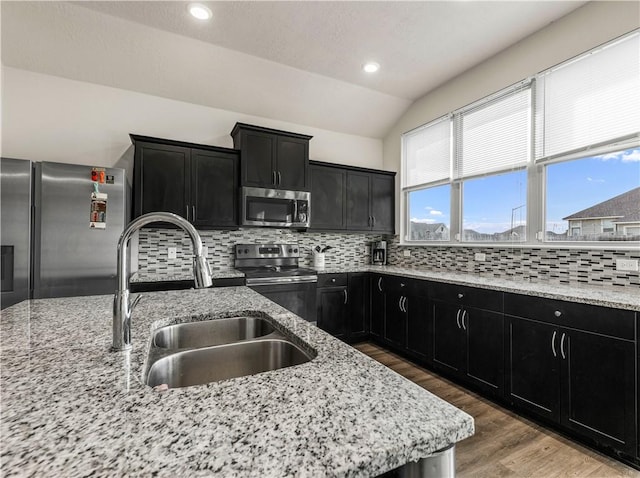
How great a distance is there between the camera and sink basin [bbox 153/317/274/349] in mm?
1306

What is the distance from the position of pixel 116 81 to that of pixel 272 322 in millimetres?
3254

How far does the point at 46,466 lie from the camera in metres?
0.44

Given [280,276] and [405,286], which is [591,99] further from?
[280,276]

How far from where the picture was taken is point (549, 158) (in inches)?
105

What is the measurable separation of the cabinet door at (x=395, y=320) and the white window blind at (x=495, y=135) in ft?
5.26

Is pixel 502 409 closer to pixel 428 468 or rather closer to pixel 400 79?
pixel 428 468

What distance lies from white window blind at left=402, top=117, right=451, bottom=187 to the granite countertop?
11.2 ft

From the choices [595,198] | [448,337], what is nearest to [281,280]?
[448,337]

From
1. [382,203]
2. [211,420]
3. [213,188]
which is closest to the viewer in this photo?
[211,420]

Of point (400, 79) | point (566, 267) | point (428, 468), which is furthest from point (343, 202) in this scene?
point (428, 468)

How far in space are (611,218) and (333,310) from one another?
105 inches

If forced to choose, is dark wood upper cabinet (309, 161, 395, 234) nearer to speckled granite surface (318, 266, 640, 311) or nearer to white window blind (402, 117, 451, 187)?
white window blind (402, 117, 451, 187)

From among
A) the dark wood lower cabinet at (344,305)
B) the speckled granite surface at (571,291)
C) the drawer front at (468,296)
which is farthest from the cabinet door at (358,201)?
the drawer front at (468,296)

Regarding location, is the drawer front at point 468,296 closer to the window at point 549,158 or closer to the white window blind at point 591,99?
the window at point 549,158
